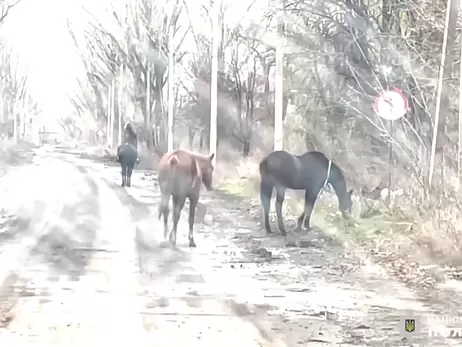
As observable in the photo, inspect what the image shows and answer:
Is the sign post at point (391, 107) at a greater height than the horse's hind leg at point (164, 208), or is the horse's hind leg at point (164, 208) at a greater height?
the sign post at point (391, 107)

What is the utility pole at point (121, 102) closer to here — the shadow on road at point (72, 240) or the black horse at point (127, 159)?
the black horse at point (127, 159)

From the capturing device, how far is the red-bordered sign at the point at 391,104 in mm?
2361

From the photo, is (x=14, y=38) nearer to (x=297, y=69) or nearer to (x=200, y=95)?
(x=200, y=95)

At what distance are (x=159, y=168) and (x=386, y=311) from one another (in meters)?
0.83

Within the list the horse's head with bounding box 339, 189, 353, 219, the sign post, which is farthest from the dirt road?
the sign post

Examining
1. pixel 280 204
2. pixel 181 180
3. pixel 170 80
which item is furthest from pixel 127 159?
pixel 280 204

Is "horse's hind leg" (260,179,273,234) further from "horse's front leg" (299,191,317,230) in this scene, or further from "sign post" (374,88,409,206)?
"sign post" (374,88,409,206)

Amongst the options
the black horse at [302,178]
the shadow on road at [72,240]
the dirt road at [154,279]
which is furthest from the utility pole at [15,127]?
the black horse at [302,178]

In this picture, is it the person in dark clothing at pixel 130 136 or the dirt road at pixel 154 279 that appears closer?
the dirt road at pixel 154 279

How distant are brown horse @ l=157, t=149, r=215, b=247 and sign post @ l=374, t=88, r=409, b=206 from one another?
58 cm

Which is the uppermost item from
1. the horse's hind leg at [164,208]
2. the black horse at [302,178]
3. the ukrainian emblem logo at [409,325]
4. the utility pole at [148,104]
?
the utility pole at [148,104]

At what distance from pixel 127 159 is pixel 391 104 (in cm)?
87

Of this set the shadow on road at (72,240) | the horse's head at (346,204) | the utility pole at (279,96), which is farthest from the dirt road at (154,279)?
the utility pole at (279,96)

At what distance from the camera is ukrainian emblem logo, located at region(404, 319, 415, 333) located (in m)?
2.21
